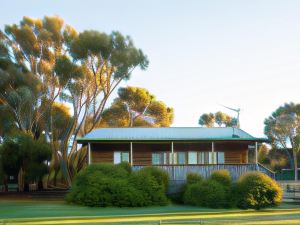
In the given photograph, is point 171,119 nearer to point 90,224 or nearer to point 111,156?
point 111,156

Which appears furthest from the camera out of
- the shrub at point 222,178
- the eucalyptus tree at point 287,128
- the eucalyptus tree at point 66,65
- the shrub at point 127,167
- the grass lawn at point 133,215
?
the eucalyptus tree at point 287,128

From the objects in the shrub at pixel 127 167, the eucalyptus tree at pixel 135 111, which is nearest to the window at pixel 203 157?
the shrub at pixel 127 167

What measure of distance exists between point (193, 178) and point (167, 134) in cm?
574

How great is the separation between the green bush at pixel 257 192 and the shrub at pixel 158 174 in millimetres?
4462

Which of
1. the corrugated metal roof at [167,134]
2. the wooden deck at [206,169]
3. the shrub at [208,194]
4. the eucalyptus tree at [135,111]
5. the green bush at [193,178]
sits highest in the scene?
the eucalyptus tree at [135,111]

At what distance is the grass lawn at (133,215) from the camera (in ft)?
66.0

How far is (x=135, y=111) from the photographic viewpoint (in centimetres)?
6462

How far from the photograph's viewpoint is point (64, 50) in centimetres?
5103

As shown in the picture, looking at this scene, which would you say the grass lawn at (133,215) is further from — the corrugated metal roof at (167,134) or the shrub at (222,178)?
the corrugated metal roof at (167,134)

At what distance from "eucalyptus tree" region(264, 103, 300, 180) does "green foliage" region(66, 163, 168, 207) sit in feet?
185

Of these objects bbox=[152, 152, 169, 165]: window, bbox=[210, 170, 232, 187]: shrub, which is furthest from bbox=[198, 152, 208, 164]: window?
bbox=[210, 170, 232, 187]: shrub

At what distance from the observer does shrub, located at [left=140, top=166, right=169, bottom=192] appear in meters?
28.9

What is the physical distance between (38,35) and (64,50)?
300cm

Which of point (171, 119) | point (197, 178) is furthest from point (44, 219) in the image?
point (171, 119)
